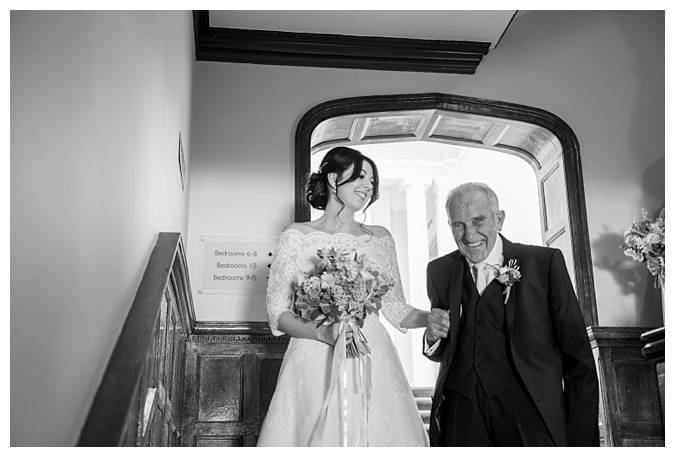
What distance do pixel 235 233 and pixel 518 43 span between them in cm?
283

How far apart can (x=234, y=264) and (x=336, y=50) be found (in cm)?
186

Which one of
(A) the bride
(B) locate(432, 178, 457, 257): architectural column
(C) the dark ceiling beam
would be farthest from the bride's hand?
(B) locate(432, 178, 457, 257): architectural column

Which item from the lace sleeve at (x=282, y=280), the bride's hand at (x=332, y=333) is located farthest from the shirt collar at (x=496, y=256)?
the lace sleeve at (x=282, y=280)

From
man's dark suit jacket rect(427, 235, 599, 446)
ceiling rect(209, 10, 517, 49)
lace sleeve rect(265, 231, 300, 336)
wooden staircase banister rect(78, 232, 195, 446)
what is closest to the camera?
wooden staircase banister rect(78, 232, 195, 446)

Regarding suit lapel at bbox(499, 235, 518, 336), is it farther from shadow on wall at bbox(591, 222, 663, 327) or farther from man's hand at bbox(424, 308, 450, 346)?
shadow on wall at bbox(591, 222, 663, 327)

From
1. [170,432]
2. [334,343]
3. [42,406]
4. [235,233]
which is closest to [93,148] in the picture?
[42,406]

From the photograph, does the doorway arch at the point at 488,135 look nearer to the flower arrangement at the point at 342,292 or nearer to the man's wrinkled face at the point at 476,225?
the flower arrangement at the point at 342,292

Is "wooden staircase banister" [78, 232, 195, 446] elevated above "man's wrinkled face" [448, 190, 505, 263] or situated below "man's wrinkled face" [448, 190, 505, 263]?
below

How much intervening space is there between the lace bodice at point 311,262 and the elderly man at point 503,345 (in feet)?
1.35

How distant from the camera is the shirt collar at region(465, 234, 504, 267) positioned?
3657 millimetres

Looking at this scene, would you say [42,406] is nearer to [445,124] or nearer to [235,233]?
[235,233]

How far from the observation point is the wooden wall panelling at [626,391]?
5352 millimetres

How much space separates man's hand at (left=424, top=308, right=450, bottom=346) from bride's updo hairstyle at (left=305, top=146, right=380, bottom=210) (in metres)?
0.89

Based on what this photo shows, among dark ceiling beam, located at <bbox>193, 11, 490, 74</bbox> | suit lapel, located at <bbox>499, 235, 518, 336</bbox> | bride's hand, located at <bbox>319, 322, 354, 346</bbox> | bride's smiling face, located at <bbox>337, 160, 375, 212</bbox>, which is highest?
dark ceiling beam, located at <bbox>193, 11, 490, 74</bbox>
